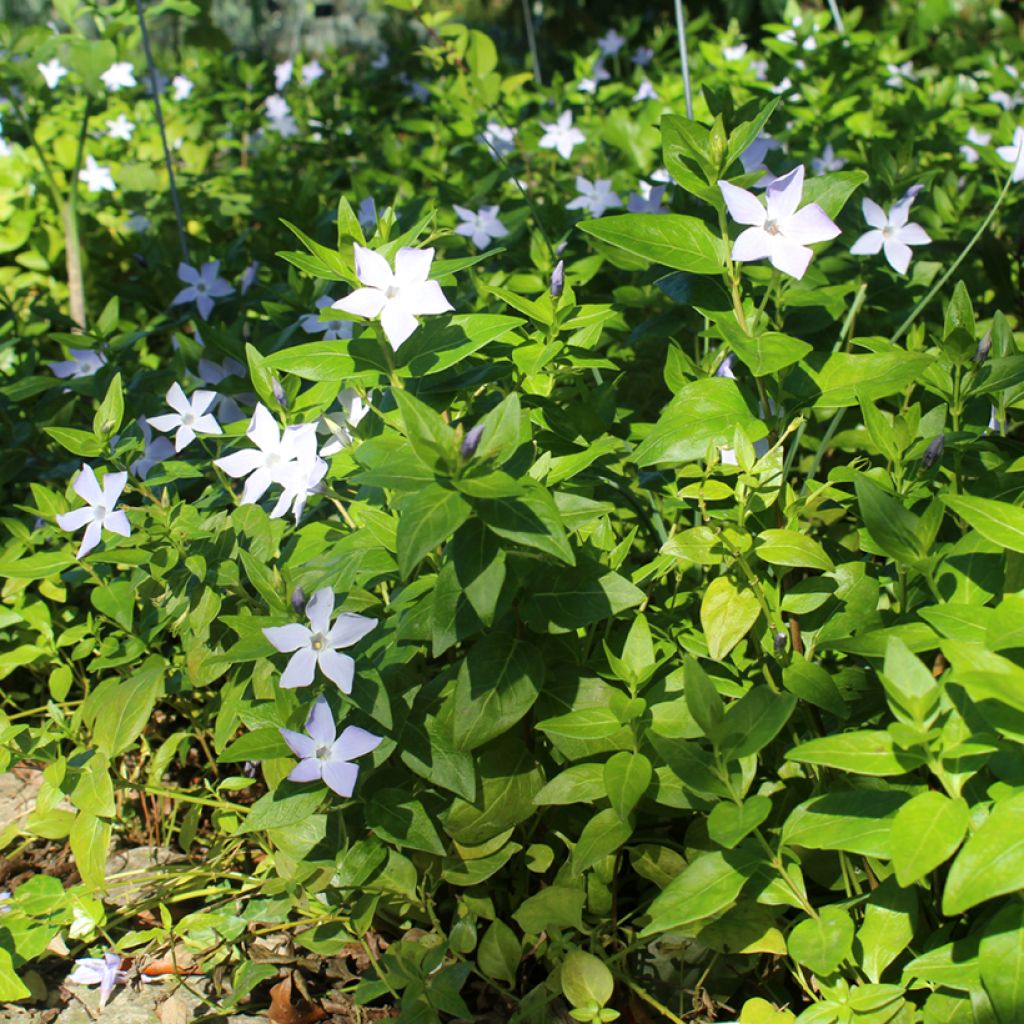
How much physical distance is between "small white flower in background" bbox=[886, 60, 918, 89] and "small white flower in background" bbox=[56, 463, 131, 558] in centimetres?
306

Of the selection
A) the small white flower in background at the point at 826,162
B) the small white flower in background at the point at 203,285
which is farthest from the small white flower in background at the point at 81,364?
the small white flower in background at the point at 826,162

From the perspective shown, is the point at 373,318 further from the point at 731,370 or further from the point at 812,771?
the point at 812,771

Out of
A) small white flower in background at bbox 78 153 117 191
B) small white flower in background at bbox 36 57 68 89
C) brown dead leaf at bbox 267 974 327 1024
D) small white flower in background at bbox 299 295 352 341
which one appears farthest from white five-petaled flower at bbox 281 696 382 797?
small white flower in background at bbox 36 57 68 89

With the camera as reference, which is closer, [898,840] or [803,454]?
[898,840]

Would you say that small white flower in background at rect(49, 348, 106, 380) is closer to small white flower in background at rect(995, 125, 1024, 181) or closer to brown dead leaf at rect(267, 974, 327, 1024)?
brown dead leaf at rect(267, 974, 327, 1024)

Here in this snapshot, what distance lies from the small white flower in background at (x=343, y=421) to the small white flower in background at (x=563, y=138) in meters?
1.91

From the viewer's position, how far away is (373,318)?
50.3 inches

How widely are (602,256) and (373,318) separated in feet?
3.03

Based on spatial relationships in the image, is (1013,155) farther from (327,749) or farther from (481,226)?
(327,749)

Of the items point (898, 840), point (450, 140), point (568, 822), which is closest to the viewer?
point (898, 840)

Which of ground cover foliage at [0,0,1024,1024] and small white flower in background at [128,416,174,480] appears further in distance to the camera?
small white flower in background at [128,416,174,480]

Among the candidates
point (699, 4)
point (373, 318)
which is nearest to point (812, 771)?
point (373, 318)

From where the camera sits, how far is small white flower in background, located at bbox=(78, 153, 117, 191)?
3699mm

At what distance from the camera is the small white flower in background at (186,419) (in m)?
1.63
